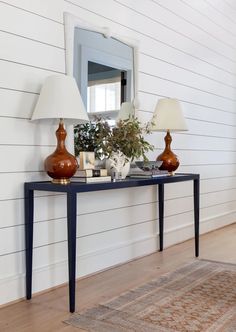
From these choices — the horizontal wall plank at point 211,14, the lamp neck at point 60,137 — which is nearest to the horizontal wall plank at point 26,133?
the lamp neck at point 60,137

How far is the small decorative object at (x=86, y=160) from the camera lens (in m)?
2.25

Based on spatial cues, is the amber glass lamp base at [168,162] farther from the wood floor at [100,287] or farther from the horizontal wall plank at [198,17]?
the horizontal wall plank at [198,17]

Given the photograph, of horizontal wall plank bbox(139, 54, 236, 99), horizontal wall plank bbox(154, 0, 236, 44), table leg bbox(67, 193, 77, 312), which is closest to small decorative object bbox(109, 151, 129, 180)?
table leg bbox(67, 193, 77, 312)

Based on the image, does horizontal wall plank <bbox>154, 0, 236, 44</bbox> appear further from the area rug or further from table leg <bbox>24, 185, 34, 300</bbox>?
the area rug

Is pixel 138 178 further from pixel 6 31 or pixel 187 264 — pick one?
pixel 6 31

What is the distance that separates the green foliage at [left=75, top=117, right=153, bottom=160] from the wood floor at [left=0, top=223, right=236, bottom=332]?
806 millimetres

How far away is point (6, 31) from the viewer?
208 cm

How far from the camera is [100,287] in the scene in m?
2.36

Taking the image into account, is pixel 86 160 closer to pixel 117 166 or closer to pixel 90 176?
pixel 90 176

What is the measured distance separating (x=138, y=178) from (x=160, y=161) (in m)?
0.37

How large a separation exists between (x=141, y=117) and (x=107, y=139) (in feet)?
2.03

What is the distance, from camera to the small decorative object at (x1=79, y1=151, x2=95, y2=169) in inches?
88.6

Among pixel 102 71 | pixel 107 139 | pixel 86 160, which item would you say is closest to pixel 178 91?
pixel 102 71

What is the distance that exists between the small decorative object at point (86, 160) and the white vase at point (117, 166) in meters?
0.14
